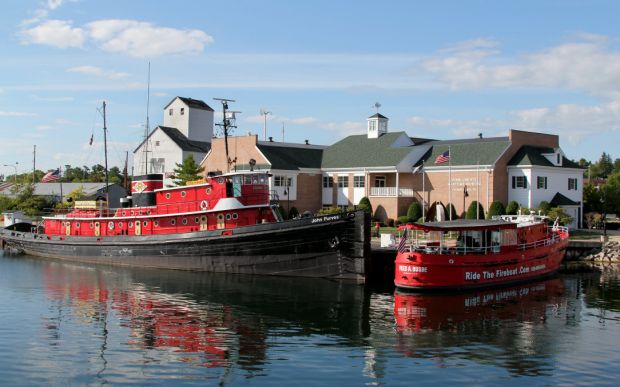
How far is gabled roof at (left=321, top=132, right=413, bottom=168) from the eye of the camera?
2245 inches

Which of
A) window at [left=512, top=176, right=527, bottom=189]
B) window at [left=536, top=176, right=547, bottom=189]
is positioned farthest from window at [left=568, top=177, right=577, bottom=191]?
window at [left=512, top=176, right=527, bottom=189]

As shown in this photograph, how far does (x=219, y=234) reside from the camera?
36.4 m

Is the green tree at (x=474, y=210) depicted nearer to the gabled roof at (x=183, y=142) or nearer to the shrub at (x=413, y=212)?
the shrub at (x=413, y=212)

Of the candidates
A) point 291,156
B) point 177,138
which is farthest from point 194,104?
point 291,156

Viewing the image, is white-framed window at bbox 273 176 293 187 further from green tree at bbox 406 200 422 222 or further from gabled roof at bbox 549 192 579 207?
gabled roof at bbox 549 192 579 207

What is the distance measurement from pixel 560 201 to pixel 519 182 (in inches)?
140

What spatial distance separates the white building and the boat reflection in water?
40220 mm

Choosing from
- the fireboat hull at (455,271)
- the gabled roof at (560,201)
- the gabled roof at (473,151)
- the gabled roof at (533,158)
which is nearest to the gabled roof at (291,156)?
the gabled roof at (473,151)

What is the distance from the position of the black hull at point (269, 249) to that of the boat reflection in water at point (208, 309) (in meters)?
0.82

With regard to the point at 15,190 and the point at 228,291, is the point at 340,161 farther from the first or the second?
the point at 15,190

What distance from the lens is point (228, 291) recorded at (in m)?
30.5

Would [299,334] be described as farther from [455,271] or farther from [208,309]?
[455,271]

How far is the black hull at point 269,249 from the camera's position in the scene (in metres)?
33.5

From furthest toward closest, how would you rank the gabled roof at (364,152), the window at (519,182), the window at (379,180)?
the window at (379,180), the gabled roof at (364,152), the window at (519,182)
